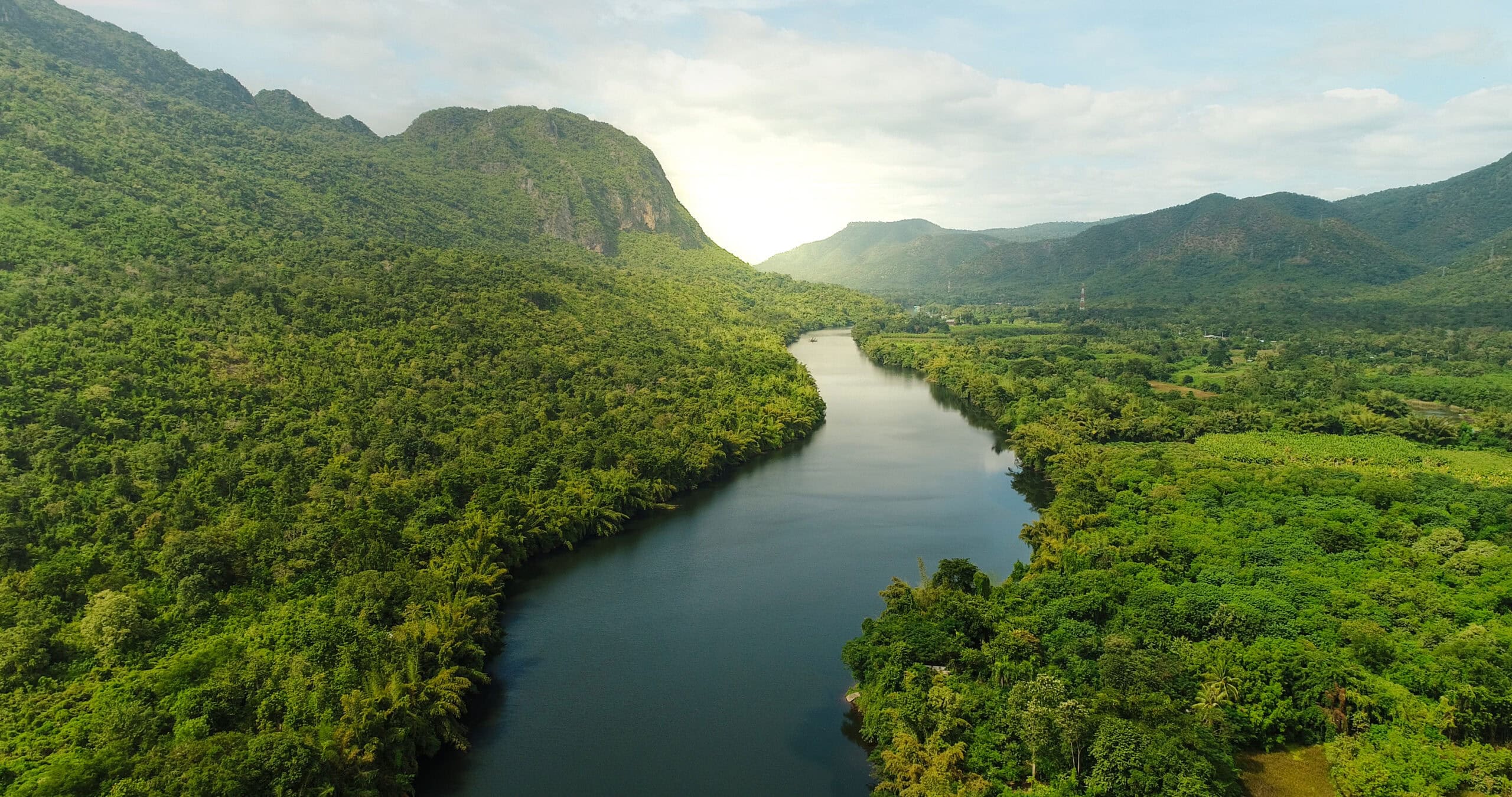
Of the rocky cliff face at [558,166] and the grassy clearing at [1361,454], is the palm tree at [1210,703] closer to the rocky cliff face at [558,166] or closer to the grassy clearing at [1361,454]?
the grassy clearing at [1361,454]

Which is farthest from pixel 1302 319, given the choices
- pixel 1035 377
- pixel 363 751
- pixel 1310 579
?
pixel 363 751

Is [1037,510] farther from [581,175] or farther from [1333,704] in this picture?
[581,175]

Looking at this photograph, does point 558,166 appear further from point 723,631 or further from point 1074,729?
point 1074,729

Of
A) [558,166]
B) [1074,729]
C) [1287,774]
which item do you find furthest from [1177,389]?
[558,166]

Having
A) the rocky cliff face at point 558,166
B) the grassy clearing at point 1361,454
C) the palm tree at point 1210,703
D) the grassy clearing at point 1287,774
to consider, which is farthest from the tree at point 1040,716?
the rocky cliff face at point 558,166

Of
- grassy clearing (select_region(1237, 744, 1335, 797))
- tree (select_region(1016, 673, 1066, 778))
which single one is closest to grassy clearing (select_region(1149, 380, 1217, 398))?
grassy clearing (select_region(1237, 744, 1335, 797))
